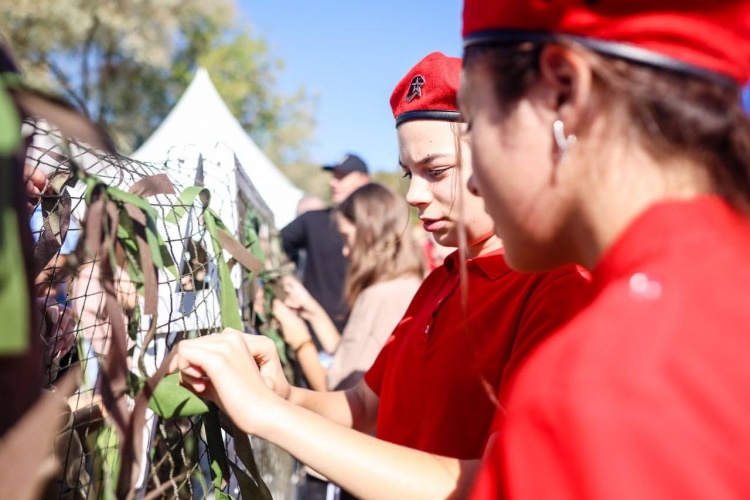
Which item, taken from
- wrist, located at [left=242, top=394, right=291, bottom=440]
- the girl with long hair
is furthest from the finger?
the girl with long hair

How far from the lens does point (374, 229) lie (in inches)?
154

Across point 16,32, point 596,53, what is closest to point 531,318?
point 596,53

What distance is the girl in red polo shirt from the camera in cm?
114

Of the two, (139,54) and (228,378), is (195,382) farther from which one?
(139,54)

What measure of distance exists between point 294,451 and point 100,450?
565mm

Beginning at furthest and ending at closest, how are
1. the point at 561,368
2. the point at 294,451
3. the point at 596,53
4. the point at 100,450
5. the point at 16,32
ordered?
the point at 16,32 → the point at 100,450 → the point at 294,451 → the point at 596,53 → the point at 561,368

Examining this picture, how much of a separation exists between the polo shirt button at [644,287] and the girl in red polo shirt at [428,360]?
0.25 metres

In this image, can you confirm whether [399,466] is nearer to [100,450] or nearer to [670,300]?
[670,300]

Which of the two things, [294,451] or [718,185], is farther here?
[294,451]

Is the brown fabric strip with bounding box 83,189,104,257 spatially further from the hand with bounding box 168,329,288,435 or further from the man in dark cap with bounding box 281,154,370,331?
the man in dark cap with bounding box 281,154,370,331

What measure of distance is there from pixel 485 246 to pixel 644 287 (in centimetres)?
99

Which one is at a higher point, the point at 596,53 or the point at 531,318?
the point at 596,53

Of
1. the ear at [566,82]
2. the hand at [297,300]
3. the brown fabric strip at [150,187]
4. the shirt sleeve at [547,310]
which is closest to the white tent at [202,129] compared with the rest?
the hand at [297,300]

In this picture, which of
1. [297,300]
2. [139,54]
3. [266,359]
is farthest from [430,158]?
[139,54]
